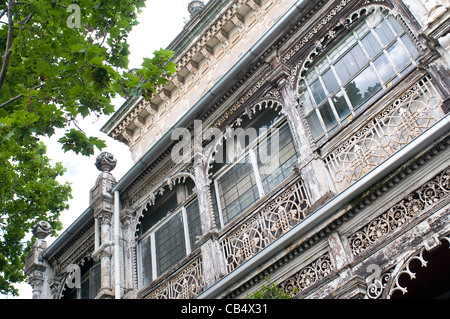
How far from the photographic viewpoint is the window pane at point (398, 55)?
301 inches

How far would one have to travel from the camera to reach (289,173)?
898 centimetres

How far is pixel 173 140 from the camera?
11125 mm

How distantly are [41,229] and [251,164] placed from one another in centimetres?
726

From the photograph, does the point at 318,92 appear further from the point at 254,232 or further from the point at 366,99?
the point at 254,232

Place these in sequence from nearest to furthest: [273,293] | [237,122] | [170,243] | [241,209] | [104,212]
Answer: [273,293], [241,209], [237,122], [170,243], [104,212]

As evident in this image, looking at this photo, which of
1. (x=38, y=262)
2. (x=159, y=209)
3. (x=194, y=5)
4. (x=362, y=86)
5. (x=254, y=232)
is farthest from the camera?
(x=194, y=5)

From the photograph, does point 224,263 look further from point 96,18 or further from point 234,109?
point 96,18

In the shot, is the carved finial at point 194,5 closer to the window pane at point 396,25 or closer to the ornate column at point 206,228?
the ornate column at point 206,228

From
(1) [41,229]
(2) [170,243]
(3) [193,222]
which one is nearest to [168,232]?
(2) [170,243]

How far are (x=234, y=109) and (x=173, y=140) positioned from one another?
1.69 meters

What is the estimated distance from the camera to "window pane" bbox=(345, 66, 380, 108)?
8.02m

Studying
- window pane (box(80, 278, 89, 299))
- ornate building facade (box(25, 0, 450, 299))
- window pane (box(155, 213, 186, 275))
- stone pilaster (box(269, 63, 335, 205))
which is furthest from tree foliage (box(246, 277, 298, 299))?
window pane (box(80, 278, 89, 299))

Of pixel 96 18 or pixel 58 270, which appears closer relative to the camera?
pixel 96 18
